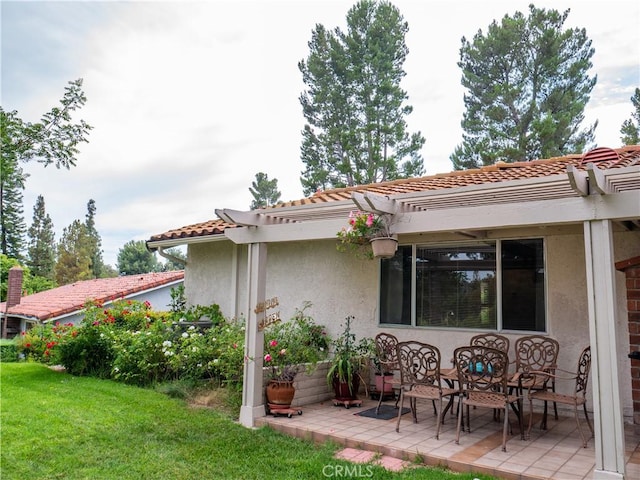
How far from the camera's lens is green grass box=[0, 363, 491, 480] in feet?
13.9

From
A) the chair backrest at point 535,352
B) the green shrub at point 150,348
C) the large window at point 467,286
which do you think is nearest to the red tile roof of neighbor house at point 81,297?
the green shrub at point 150,348

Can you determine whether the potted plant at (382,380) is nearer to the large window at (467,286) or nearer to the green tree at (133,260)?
the large window at (467,286)

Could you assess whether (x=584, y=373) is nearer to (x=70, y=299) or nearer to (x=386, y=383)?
(x=386, y=383)

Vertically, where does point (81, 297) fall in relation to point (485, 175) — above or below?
below

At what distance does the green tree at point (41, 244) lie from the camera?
1439 inches

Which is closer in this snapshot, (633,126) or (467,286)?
(467,286)

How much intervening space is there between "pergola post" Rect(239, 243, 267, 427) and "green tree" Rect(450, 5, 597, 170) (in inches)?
547

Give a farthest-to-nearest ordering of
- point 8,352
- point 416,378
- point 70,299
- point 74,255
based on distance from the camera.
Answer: point 74,255 < point 70,299 < point 8,352 < point 416,378

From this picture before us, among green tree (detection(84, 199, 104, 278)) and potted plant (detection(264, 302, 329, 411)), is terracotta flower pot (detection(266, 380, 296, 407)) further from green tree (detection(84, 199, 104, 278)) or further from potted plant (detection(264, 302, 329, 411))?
green tree (detection(84, 199, 104, 278))

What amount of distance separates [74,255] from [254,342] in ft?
111

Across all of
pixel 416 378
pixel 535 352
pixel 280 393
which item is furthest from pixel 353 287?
pixel 535 352

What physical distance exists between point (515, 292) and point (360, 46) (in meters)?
15.9

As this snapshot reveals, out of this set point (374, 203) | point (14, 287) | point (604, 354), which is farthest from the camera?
point (14, 287)

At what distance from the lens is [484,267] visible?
6.81 metres
